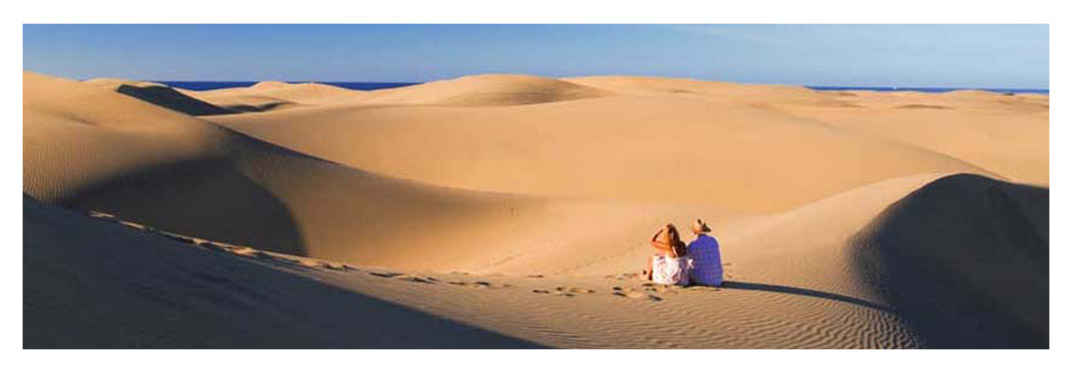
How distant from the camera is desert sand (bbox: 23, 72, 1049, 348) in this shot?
628cm

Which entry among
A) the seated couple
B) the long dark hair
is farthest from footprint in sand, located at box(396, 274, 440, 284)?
the long dark hair

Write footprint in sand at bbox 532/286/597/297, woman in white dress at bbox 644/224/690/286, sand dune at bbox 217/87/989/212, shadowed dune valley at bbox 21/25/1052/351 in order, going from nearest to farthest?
shadowed dune valley at bbox 21/25/1052/351 < footprint in sand at bbox 532/286/597/297 < woman in white dress at bbox 644/224/690/286 < sand dune at bbox 217/87/989/212

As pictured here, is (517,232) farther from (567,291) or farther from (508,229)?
(567,291)

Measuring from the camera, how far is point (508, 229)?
16641 mm

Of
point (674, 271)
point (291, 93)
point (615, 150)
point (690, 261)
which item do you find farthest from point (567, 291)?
point (291, 93)

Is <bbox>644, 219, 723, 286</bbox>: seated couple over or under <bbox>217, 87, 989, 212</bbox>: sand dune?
under

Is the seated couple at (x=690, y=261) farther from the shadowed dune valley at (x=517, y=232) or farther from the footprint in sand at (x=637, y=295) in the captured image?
the footprint in sand at (x=637, y=295)

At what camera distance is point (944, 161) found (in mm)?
24719

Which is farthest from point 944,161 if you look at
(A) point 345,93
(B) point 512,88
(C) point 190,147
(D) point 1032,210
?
(A) point 345,93

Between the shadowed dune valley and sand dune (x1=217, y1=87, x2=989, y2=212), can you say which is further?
sand dune (x1=217, y1=87, x2=989, y2=212)

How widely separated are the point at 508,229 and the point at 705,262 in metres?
7.56

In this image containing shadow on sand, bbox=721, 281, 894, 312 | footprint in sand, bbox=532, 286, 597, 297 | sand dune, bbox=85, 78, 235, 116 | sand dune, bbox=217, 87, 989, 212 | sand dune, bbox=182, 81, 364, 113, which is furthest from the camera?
sand dune, bbox=182, 81, 364, 113

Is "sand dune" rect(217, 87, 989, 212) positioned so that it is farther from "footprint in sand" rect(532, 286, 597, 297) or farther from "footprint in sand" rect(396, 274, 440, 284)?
"footprint in sand" rect(396, 274, 440, 284)

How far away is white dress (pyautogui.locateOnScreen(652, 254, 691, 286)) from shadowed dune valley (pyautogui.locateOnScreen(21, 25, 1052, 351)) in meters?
0.02
